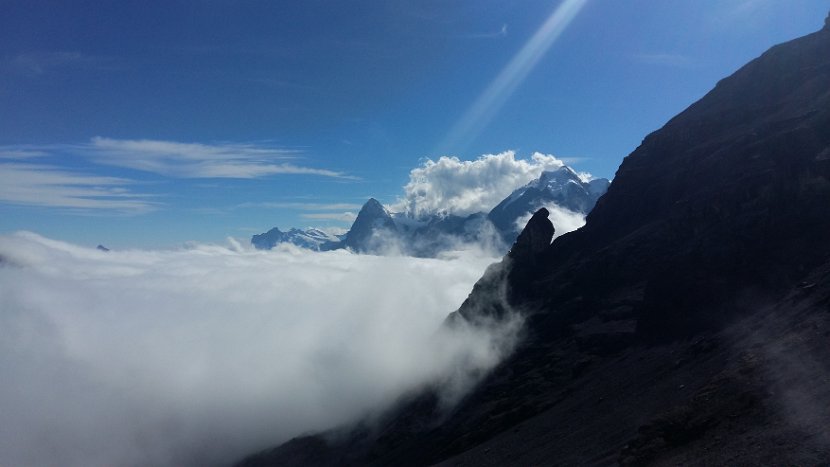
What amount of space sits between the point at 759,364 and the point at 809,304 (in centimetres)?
2576

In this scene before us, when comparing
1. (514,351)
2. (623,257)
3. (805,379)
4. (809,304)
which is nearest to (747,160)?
(623,257)

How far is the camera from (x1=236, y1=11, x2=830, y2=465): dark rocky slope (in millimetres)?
61375

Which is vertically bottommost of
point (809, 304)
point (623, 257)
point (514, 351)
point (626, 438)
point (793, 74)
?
point (626, 438)

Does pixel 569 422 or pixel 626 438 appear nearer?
pixel 626 438

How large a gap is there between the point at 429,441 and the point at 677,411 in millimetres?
93952

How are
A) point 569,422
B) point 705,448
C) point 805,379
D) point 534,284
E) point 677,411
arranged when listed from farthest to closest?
point 534,284, point 569,422, point 677,411, point 805,379, point 705,448

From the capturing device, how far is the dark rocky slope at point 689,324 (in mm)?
61375

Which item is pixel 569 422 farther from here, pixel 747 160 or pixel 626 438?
pixel 747 160

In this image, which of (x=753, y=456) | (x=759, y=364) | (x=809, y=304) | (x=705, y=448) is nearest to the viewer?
(x=753, y=456)

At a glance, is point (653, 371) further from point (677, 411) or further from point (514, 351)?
point (514, 351)

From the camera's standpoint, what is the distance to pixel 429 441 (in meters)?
146

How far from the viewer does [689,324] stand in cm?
11962

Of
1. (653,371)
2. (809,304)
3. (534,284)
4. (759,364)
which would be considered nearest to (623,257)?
(534,284)

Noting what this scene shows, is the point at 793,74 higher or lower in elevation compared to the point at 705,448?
higher
